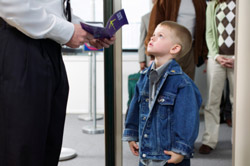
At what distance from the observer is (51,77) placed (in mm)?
1049

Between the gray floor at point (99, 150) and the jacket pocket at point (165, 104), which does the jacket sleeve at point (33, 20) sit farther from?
the gray floor at point (99, 150)

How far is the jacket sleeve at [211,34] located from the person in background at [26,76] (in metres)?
1.79

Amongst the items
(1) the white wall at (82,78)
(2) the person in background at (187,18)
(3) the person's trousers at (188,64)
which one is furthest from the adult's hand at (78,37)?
(1) the white wall at (82,78)

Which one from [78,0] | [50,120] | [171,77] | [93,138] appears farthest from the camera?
[78,0]

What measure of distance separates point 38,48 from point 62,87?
0.17 metres

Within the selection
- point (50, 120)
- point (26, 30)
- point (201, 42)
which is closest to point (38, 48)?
point (26, 30)

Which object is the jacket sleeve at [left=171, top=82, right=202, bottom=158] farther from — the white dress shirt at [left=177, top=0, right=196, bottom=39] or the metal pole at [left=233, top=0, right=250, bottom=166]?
the white dress shirt at [left=177, top=0, right=196, bottom=39]

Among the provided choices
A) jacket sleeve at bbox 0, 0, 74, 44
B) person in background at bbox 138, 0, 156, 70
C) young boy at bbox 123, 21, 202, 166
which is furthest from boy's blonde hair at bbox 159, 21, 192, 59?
person in background at bbox 138, 0, 156, 70

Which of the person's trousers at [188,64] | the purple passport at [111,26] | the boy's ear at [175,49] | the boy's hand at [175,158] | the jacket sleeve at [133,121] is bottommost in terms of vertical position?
the boy's hand at [175,158]

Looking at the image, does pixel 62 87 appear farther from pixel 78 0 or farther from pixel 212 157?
pixel 78 0

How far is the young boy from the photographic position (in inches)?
50.6

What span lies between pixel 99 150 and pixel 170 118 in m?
1.66

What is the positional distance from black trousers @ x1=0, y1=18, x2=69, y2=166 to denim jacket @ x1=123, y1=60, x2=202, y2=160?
0.46 m

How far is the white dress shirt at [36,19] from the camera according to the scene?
Result: 3.14ft
